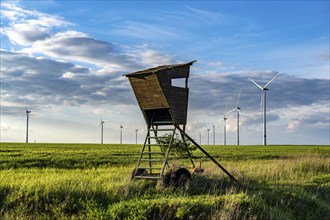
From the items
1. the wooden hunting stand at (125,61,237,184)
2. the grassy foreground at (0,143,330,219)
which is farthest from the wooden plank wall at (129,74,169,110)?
the grassy foreground at (0,143,330,219)

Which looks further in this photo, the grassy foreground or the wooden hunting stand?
the wooden hunting stand

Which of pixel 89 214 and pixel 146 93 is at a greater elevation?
pixel 146 93

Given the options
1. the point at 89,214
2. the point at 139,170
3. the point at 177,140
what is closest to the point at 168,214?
the point at 89,214

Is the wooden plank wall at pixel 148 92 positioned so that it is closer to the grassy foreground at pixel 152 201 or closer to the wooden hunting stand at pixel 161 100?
the wooden hunting stand at pixel 161 100

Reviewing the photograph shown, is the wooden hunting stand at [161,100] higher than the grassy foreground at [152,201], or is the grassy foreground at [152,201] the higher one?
the wooden hunting stand at [161,100]

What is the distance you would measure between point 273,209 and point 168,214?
152 inches

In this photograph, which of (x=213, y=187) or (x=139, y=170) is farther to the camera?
(x=139, y=170)

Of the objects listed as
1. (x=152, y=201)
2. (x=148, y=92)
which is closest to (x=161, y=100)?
(x=148, y=92)

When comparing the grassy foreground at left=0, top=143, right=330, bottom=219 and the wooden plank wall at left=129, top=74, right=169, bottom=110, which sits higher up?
the wooden plank wall at left=129, top=74, right=169, bottom=110

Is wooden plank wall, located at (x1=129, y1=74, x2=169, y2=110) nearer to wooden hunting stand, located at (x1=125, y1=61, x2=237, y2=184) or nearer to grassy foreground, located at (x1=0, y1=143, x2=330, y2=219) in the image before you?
wooden hunting stand, located at (x1=125, y1=61, x2=237, y2=184)

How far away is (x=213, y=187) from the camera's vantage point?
17438 millimetres

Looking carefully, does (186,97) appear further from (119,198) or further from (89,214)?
(89,214)

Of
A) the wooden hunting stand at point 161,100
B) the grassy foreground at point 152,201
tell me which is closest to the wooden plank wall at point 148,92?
the wooden hunting stand at point 161,100

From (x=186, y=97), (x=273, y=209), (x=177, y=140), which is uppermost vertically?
(x=186, y=97)
